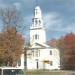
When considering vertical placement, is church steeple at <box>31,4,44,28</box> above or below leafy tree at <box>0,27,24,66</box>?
above

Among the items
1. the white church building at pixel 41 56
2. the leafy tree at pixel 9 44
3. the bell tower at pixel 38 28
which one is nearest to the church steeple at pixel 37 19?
the bell tower at pixel 38 28

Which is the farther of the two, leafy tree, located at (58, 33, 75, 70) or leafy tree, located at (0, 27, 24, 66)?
leafy tree, located at (58, 33, 75, 70)

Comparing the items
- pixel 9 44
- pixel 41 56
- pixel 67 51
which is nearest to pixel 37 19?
pixel 41 56

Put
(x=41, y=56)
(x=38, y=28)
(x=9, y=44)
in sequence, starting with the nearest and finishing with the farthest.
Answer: (x=9, y=44) < (x=41, y=56) < (x=38, y=28)

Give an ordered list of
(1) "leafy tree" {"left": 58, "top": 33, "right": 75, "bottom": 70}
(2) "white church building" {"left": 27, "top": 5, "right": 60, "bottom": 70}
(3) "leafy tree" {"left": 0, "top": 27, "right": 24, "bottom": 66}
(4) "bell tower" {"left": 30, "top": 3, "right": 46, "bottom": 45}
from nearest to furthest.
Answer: (3) "leafy tree" {"left": 0, "top": 27, "right": 24, "bottom": 66}
(1) "leafy tree" {"left": 58, "top": 33, "right": 75, "bottom": 70}
(2) "white church building" {"left": 27, "top": 5, "right": 60, "bottom": 70}
(4) "bell tower" {"left": 30, "top": 3, "right": 46, "bottom": 45}

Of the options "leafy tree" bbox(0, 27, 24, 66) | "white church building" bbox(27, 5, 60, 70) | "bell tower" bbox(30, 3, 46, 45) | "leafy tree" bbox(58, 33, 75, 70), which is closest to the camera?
"leafy tree" bbox(0, 27, 24, 66)

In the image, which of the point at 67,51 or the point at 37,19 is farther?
the point at 37,19

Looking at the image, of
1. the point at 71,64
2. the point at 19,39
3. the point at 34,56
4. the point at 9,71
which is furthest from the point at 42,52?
the point at 9,71

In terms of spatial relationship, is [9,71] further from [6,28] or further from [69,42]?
[69,42]

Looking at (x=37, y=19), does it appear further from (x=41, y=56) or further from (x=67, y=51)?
(x=67, y=51)

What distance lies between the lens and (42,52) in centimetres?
12319

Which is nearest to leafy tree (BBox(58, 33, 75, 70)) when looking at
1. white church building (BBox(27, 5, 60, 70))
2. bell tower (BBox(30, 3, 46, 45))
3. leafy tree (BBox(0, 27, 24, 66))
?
white church building (BBox(27, 5, 60, 70))

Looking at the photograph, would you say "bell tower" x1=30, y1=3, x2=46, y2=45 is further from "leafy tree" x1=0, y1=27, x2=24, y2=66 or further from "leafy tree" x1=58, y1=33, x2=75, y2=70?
"leafy tree" x1=0, y1=27, x2=24, y2=66

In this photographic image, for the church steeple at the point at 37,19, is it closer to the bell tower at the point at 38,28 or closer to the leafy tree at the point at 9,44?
the bell tower at the point at 38,28
